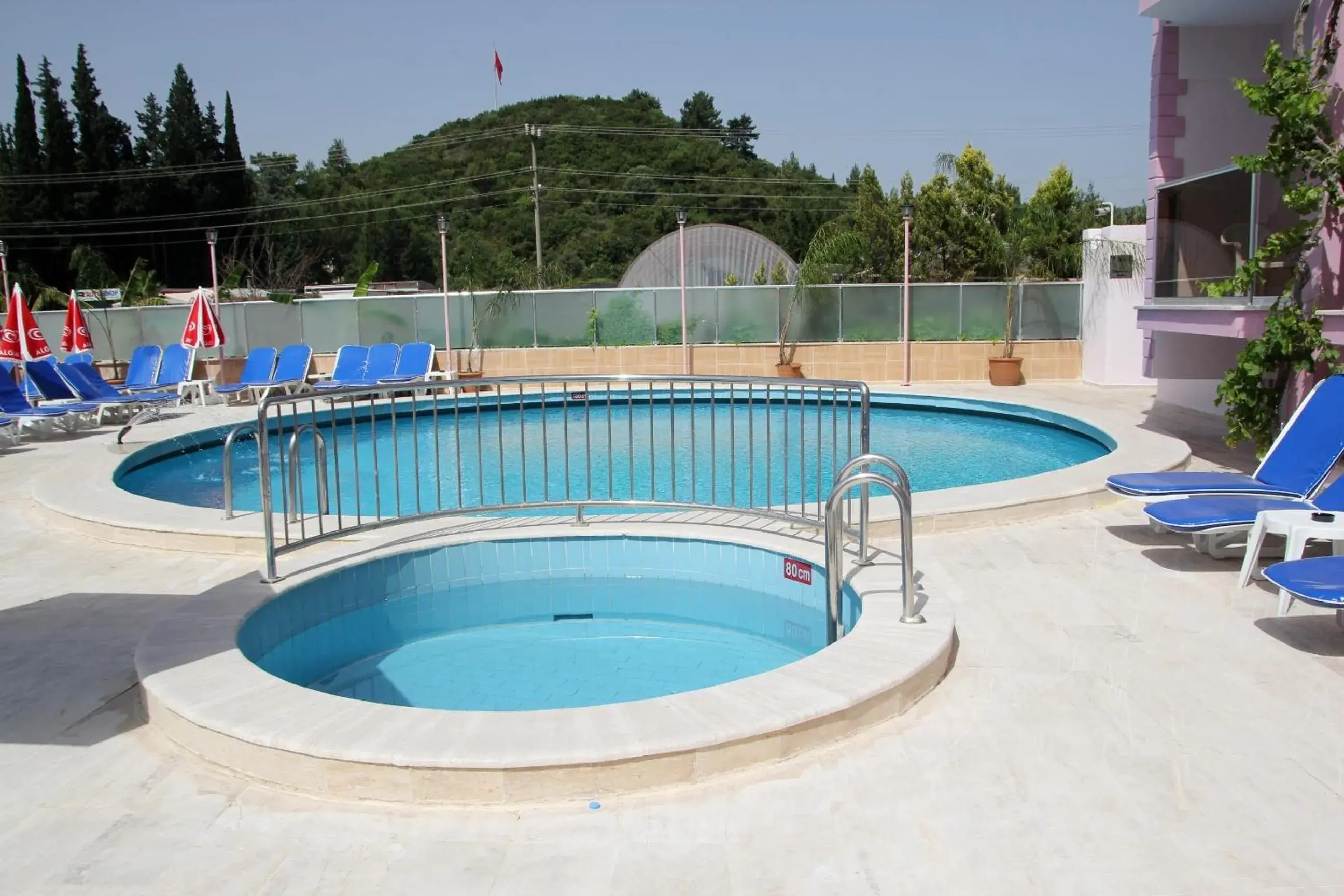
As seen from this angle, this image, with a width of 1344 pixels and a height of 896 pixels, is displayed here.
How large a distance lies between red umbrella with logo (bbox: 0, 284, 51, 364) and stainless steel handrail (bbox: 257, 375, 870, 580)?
3.17 m

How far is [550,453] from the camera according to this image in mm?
11219

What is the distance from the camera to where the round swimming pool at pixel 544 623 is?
4.83 meters

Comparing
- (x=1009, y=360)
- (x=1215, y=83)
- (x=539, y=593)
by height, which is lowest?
(x=539, y=593)

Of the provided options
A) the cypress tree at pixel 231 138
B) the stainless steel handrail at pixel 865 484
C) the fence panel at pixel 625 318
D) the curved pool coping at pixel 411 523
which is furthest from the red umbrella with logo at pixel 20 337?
the cypress tree at pixel 231 138

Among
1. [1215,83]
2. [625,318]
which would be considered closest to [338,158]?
[625,318]

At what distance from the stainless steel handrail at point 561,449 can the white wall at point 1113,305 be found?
172 inches

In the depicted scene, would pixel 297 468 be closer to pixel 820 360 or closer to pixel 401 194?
pixel 820 360

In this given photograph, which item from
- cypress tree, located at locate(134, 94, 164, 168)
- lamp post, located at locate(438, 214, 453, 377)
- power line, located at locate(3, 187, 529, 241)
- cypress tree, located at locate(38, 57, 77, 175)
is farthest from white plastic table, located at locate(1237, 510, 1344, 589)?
cypress tree, located at locate(134, 94, 164, 168)

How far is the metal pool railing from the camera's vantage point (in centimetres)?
573

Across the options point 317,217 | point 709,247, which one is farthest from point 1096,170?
point 317,217

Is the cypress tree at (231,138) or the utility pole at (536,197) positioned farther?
the cypress tree at (231,138)

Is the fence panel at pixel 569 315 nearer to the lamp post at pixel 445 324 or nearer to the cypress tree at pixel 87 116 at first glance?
the lamp post at pixel 445 324

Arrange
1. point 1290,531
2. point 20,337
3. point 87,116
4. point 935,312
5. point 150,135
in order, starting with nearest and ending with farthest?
point 1290,531 < point 20,337 < point 935,312 < point 87,116 < point 150,135

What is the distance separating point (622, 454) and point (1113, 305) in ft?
29.4
